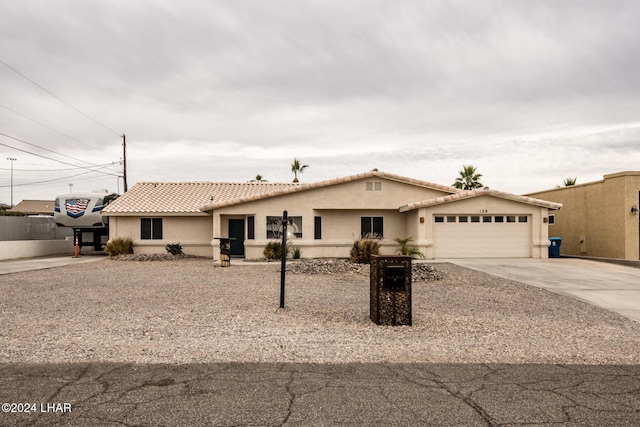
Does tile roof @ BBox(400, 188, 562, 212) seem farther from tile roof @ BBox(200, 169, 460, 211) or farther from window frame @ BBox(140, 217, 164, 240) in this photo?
window frame @ BBox(140, 217, 164, 240)

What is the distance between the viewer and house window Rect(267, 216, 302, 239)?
24891 millimetres

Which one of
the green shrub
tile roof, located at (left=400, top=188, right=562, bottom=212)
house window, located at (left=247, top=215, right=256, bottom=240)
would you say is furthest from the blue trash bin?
the green shrub

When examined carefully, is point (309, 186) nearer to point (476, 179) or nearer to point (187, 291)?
point (187, 291)

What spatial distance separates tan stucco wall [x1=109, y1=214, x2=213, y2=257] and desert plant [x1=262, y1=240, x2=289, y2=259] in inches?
205

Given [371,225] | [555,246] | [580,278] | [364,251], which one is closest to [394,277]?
[580,278]

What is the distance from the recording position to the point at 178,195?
30.7m

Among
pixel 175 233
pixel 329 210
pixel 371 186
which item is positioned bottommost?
pixel 175 233

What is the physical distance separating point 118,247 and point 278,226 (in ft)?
29.2

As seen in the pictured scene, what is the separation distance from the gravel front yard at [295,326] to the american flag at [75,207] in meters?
15.5

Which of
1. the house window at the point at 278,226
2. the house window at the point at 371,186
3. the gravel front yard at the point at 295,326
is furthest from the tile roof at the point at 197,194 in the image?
the gravel front yard at the point at 295,326

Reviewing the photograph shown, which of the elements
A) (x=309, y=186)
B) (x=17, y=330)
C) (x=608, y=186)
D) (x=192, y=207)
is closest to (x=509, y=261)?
(x=608, y=186)

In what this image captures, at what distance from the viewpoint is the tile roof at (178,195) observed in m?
27.9

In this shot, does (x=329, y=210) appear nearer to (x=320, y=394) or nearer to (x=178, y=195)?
(x=178, y=195)

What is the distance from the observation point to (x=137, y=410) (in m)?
4.67
